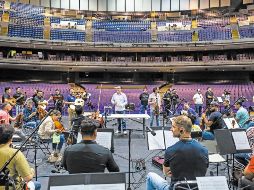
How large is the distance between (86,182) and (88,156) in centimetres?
110

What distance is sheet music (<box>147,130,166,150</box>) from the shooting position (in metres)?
5.74

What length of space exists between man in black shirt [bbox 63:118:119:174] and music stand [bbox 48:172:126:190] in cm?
105

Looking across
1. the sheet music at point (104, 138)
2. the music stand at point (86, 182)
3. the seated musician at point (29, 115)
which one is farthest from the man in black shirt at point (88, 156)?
the seated musician at point (29, 115)

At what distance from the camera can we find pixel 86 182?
Result: 2969mm

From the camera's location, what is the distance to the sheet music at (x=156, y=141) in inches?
226

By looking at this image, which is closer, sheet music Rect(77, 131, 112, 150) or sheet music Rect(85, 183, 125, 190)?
sheet music Rect(85, 183, 125, 190)

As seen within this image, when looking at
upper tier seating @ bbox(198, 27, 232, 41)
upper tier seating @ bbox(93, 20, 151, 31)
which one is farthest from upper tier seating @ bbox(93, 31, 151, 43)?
upper tier seating @ bbox(198, 27, 232, 41)

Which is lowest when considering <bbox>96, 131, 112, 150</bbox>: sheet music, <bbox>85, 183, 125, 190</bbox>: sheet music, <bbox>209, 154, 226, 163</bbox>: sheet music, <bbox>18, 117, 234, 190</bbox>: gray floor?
<bbox>18, 117, 234, 190</bbox>: gray floor

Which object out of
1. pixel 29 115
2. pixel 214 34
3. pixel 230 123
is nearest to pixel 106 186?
pixel 230 123

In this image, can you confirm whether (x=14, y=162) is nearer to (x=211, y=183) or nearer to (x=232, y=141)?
(x=211, y=183)

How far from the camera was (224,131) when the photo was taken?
5.54m

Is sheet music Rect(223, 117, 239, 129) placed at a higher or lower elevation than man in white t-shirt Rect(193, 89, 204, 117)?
higher

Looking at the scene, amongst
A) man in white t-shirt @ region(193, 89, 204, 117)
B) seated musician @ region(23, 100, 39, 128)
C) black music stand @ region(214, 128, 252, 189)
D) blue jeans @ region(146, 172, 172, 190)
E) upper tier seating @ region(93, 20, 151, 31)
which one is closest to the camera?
blue jeans @ region(146, 172, 172, 190)

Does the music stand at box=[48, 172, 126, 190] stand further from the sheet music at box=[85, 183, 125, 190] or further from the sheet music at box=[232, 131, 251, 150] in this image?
the sheet music at box=[232, 131, 251, 150]
